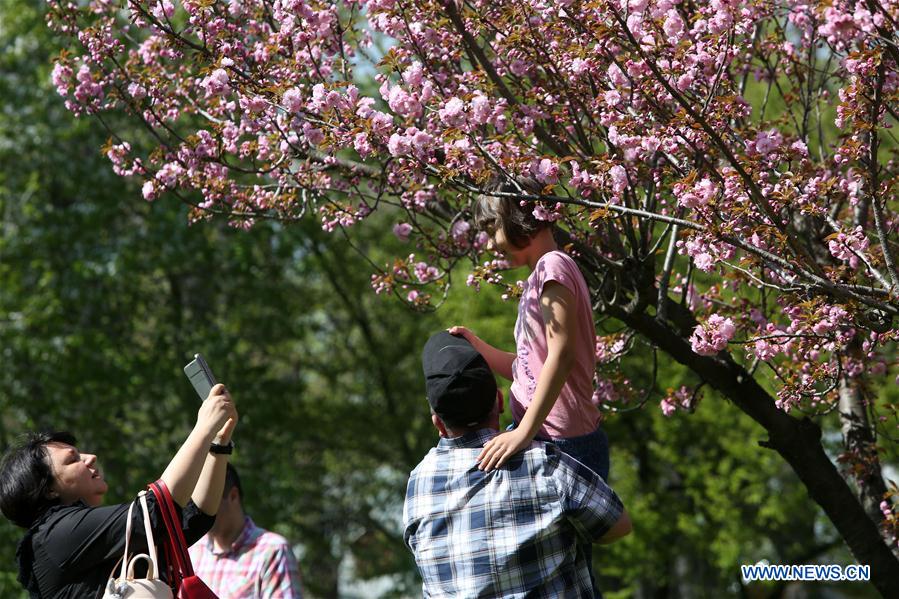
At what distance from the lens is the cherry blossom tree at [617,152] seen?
12.3 feet

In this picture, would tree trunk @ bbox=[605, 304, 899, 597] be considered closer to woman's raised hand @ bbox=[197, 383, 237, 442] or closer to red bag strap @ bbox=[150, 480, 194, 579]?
woman's raised hand @ bbox=[197, 383, 237, 442]

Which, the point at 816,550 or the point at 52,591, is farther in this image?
the point at 816,550

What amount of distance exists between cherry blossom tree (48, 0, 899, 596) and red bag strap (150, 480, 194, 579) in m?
1.42

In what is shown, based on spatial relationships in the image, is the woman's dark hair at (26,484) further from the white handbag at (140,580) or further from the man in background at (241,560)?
the man in background at (241,560)

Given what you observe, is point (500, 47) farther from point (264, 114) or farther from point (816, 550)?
point (816, 550)

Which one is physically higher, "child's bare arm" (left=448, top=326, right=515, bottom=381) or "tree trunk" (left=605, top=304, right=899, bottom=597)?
"child's bare arm" (left=448, top=326, right=515, bottom=381)

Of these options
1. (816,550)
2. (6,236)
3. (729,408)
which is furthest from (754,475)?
(6,236)

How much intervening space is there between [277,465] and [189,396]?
1.48 metres

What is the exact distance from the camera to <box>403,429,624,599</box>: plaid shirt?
309cm

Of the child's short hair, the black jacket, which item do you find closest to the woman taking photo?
the black jacket

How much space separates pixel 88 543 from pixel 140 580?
0.23 metres

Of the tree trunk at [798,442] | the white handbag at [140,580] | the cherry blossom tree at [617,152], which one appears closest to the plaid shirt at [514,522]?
the white handbag at [140,580]

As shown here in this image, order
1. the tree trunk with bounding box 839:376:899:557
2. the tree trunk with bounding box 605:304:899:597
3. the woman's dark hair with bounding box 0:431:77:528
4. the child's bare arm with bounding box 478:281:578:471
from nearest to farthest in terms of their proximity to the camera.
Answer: the child's bare arm with bounding box 478:281:578:471 → the woman's dark hair with bounding box 0:431:77:528 → the tree trunk with bounding box 605:304:899:597 → the tree trunk with bounding box 839:376:899:557

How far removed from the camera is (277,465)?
1456cm
